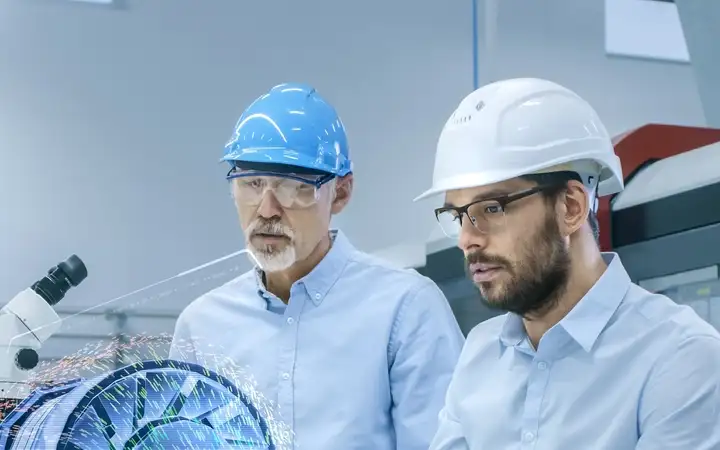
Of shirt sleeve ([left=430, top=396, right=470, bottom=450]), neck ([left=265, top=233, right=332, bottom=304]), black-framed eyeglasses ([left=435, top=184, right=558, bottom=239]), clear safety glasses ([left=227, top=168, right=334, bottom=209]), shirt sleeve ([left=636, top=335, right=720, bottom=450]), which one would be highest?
clear safety glasses ([left=227, top=168, right=334, bottom=209])

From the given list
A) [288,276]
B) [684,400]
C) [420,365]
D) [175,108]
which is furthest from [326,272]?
[175,108]

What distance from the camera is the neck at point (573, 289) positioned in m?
1.22

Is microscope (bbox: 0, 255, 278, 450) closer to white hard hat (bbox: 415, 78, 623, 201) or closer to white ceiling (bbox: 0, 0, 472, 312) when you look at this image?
white hard hat (bbox: 415, 78, 623, 201)

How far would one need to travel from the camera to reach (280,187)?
1185 mm

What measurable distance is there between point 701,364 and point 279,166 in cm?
57

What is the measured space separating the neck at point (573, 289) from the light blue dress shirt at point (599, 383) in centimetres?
3

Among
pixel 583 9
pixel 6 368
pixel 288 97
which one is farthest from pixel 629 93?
pixel 6 368

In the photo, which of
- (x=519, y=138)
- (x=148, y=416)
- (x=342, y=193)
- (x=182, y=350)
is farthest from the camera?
(x=342, y=193)

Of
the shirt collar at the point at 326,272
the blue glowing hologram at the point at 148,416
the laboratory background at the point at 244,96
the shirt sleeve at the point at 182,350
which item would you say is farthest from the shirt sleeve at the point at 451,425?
the laboratory background at the point at 244,96

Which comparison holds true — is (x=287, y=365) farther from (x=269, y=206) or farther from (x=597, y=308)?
(x=597, y=308)

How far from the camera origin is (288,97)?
1378 millimetres

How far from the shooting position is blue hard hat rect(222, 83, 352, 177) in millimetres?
1223

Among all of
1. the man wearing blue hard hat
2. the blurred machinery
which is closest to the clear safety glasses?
the man wearing blue hard hat

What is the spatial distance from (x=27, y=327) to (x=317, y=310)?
1.80 ft
